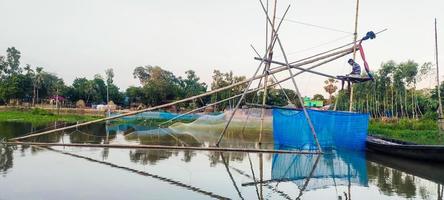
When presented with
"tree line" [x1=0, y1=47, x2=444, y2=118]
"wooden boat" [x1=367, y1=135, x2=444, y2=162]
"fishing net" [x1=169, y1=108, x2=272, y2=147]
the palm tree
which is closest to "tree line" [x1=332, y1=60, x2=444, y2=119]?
"tree line" [x1=0, y1=47, x2=444, y2=118]

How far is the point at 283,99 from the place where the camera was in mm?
41688

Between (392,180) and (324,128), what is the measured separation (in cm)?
354

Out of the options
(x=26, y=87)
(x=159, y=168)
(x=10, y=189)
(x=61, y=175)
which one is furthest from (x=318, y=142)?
(x=26, y=87)

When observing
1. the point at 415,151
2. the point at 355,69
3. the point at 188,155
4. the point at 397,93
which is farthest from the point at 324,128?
the point at 397,93

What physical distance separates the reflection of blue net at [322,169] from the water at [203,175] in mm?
20

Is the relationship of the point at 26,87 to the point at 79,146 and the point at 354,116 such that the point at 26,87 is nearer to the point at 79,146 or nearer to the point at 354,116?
the point at 79,146

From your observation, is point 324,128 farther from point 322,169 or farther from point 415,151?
point 415,151

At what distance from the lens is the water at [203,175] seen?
6703 millimetres

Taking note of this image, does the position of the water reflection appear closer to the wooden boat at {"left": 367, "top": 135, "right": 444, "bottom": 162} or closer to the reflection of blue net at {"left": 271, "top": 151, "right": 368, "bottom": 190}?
the reflection of blue net at {"left": 271, "top": 151, "right": 368, "bottom": 190}

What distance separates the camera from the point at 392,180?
333 inches

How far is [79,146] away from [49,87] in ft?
149

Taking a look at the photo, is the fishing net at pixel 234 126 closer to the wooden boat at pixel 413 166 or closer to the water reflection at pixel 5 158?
the wooden boat at pixel 413 166

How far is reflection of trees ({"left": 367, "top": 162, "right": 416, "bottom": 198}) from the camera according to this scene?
289 inches

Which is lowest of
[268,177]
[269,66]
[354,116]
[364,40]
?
[268,177]
